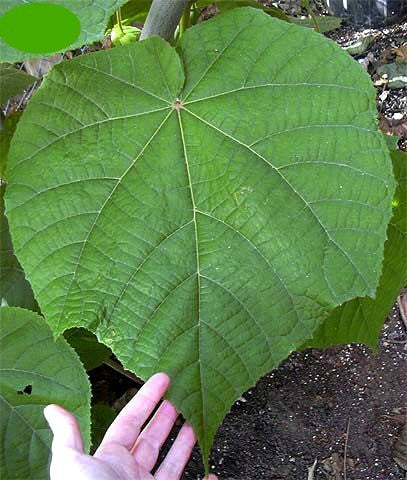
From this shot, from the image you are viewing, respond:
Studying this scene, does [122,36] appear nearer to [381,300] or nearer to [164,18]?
[164,18]

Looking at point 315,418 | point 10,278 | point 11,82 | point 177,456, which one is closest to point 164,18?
point 11,82

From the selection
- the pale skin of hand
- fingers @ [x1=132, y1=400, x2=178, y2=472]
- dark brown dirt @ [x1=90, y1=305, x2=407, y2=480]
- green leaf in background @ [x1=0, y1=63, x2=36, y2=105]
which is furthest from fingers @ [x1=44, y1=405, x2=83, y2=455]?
dark brown dirt @ [x1=90, y1=305, x2=407, y2=480]

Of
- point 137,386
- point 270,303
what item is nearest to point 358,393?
point 137,386

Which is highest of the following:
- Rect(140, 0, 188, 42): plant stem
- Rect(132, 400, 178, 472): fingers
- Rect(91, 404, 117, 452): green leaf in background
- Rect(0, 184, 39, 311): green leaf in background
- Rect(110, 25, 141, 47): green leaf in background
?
Rect(110, 25, 141, 47): green leaf in background

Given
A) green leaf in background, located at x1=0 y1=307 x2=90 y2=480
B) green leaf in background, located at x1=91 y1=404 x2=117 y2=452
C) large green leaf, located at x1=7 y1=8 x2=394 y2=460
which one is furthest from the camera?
green leaf in background, located at x1=91 y1=404 x2=117 y2=452

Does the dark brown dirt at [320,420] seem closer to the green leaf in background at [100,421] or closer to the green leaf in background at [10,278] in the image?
the green leaf in background at [100,421]

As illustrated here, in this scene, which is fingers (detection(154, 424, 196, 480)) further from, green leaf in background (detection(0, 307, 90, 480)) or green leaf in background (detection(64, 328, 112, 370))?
green leaf in background (detection(64, 328, 112, 370))

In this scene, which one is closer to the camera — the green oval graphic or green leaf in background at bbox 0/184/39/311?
the green oval graphic
